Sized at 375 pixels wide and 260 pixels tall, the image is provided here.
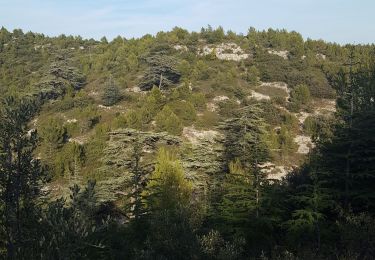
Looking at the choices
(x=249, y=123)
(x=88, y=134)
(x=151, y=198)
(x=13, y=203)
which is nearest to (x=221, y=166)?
(x=249, y=123)

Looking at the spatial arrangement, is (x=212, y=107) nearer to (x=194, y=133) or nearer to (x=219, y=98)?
(x=219, y=98)

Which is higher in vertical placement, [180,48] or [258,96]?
[180,48]

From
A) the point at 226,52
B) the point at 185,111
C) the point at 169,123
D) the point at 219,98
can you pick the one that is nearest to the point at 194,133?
the point at 169,123

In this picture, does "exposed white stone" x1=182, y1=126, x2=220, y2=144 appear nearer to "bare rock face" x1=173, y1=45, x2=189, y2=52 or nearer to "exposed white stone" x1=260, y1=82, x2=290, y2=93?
"exposed white stone" x1=260, y1=82, x2=290, y2=93

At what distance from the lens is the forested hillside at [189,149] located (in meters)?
10.8


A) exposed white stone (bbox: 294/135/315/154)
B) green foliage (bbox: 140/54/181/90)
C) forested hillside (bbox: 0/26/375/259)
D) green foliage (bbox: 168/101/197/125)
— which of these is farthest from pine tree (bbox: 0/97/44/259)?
green foliage (bbox: 140/54/181/90)

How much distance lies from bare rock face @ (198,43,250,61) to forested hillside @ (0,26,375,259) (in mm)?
425

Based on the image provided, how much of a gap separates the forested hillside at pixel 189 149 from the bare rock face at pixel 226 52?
425 millimetres

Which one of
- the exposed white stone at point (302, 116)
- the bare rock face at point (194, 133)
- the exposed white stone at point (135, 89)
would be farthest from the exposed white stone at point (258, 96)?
the exposed white stone at point (135, 89)

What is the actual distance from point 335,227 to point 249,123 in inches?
424

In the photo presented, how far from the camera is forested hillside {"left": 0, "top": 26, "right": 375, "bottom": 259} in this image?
10.8 m

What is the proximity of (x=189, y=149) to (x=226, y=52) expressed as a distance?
47.9m

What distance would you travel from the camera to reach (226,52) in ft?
254

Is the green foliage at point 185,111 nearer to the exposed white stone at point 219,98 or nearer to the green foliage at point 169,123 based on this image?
the green foliage at point 169,123
